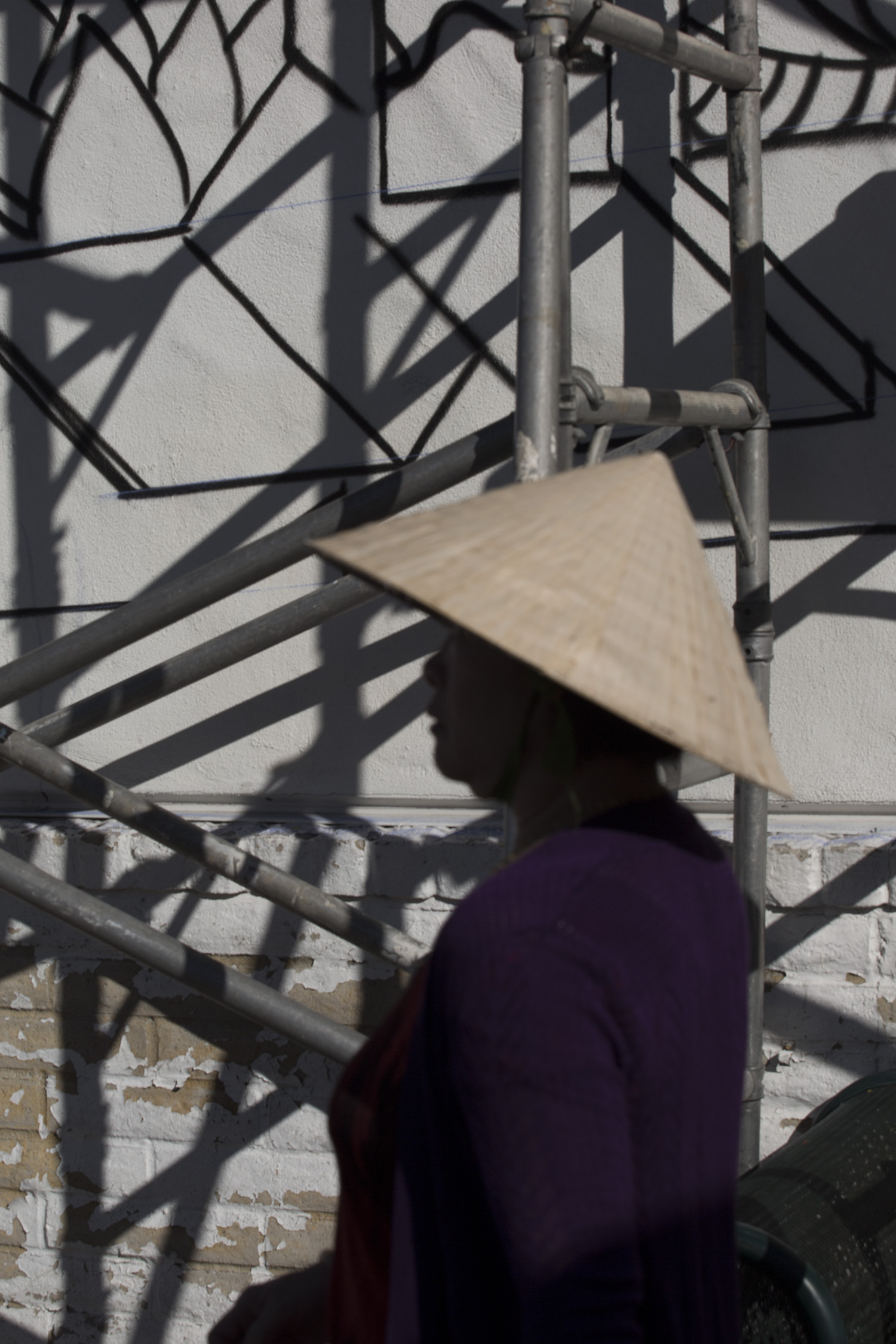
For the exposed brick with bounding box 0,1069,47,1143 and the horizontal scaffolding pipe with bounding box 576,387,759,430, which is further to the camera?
the exposed brick with bounding box 0,1069,47,1143

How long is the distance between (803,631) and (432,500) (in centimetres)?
96

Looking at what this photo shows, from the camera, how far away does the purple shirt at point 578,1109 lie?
854 millimetres

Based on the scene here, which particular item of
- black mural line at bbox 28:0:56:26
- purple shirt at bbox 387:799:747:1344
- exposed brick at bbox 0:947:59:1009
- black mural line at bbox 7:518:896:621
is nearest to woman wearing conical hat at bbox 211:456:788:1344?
purple shirt at bbox 387:799:747:1344

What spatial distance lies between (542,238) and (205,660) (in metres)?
1.00

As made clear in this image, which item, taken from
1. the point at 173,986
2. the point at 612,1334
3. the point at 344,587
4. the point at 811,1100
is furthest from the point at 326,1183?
the point at 612,1334

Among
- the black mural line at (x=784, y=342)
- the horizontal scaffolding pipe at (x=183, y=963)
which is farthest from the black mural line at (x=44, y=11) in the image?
the horizontal scaffolding pipe at (x=183, y=963)

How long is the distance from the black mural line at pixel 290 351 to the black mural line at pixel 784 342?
0.84 metres

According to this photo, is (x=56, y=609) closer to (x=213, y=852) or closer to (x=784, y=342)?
(x=213, y=852)

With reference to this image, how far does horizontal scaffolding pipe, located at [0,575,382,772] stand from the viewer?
79.5 inches

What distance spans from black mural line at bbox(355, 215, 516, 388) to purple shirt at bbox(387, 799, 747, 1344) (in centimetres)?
195

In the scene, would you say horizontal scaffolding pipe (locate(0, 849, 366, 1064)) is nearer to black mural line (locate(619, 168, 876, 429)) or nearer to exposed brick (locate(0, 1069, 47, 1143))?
exposed brick (locate(0, 1069, 47, 1143))

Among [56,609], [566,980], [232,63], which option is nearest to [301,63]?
[232,63]

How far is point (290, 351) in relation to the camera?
2893 mm

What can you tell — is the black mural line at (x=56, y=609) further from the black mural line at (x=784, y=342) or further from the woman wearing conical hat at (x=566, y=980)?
the woman wearing conical hat at (x=566, y=980)
